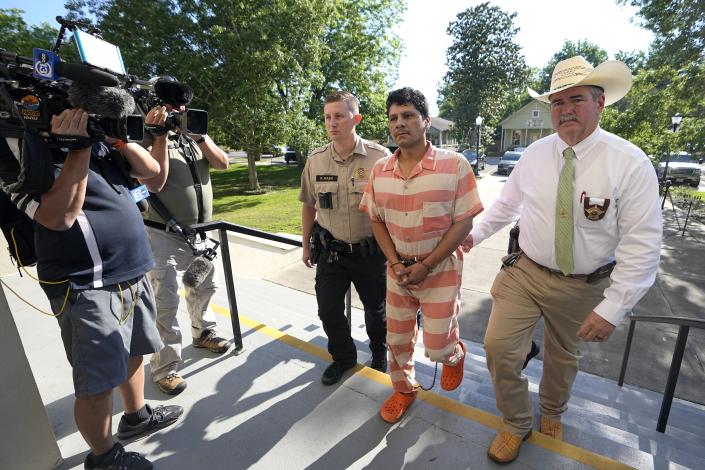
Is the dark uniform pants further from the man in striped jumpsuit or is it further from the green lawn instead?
the green lawn

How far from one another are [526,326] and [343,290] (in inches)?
41.9

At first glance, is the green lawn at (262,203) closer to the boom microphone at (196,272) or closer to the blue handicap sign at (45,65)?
the boom microphone at (196,272)

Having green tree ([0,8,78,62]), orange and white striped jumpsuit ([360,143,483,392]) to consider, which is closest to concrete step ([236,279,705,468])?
orange and white striped jumpsuit ([360,143,483,392])

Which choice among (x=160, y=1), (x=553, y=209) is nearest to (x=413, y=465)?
(x=553, y=209)

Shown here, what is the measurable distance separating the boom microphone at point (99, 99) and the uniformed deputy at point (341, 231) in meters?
1.23

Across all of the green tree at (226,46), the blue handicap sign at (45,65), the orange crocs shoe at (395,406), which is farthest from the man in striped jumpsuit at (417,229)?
the green tree at (226,46)

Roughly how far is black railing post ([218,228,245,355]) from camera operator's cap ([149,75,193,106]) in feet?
2.81

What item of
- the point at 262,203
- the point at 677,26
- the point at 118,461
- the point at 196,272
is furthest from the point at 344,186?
the point at 677,26

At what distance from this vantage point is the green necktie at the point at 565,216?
1859mm

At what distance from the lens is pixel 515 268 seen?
212cm

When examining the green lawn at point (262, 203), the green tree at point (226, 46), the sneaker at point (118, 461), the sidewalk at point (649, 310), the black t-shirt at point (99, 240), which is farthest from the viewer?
the green tree at point (226, 46)

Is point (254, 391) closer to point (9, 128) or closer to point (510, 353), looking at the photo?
point (510, 353)

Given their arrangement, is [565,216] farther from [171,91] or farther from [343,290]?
[171,91]

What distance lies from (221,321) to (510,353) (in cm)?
232
